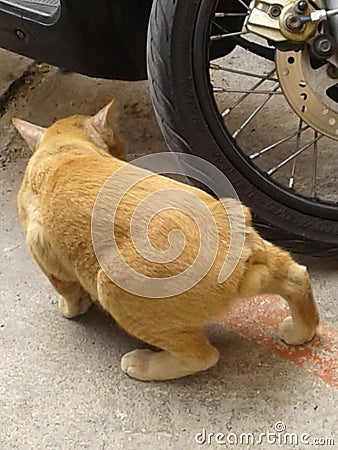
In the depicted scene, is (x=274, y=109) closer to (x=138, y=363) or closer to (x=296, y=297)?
(x=296, y=297)

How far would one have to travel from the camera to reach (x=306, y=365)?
1.57m

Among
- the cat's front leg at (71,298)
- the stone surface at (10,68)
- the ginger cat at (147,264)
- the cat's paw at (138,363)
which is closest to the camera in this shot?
the ginger cat at (147,264)

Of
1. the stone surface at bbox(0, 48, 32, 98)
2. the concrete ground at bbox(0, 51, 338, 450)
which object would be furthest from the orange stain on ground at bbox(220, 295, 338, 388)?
the stone surface at bbox(0, 48, 32, 98)

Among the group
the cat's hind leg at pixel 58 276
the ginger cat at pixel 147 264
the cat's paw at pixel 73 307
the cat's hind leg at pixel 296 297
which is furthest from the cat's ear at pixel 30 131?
the cat's hind leg at pixel 296 297

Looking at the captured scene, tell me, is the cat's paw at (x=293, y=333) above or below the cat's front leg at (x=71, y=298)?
above

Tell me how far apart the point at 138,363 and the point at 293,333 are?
329 millimetres

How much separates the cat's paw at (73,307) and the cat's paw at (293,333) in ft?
1.44

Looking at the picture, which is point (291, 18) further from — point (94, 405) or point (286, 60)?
point (94, 405)

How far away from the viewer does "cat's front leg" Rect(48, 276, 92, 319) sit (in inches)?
65.8

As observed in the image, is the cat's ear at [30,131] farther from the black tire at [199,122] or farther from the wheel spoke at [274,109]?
the wheel spoke at [274,109]

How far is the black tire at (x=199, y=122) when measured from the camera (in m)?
1.56

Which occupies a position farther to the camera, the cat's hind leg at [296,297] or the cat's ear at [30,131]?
the cat's ear at [30,131]

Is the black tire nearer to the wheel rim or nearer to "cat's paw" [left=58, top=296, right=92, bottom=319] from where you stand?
the wheel rim

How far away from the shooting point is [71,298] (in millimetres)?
1701
